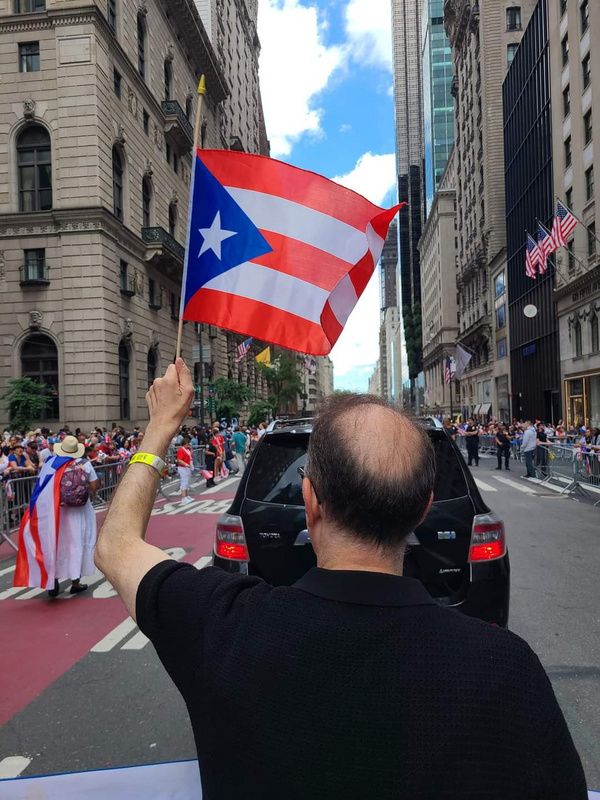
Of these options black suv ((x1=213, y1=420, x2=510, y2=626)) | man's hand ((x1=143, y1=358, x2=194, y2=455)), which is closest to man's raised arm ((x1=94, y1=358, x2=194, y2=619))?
man's hand ((x1=143, y1=358, x2=194, y2=455))

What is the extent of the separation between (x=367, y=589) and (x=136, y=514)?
677 millimetres

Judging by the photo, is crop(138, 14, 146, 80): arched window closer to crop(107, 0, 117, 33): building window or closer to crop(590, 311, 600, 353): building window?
crop(107, 0, 117, 33): building window

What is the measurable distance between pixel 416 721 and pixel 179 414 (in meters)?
1.10

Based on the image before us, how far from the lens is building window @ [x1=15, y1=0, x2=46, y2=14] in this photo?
27.3 m

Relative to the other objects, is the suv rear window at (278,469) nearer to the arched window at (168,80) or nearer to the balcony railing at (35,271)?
the balcony railing at (35,271)

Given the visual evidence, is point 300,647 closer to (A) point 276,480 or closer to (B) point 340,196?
(A) point 276,480

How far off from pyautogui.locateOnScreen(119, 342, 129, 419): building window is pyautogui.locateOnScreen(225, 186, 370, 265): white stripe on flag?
26.1 m

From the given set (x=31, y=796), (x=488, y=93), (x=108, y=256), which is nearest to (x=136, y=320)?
(x=108, y=256)

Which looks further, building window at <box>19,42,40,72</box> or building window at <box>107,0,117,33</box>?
building window at <box>107,0,117,33</box>

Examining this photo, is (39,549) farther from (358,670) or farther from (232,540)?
(358,670)

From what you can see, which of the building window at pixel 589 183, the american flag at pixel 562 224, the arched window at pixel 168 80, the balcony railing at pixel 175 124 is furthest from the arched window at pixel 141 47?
the building window at pixel 589 183

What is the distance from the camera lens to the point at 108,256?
28.0 m

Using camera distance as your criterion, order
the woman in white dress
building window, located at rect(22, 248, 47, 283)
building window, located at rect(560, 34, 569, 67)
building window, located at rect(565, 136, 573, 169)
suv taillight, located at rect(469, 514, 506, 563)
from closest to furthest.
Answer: suv taillight, located at rect(469, 514, 506, 563) → the woman in white dress → building window, located at rect(22, 248, 47, 283) → building window, located at rect(560, 34, 569, 67) → building window, located at rect(565, 136, 573, 169)

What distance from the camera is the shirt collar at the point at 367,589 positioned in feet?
3.82
